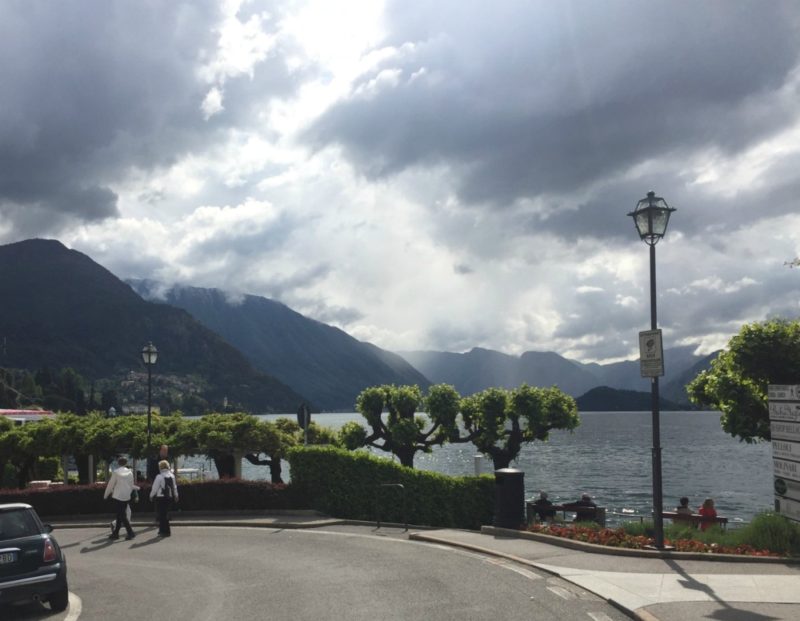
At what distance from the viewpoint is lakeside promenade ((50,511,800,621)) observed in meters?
9.22

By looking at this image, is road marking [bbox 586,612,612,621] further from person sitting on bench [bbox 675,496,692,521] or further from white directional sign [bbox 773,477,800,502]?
person sitting on bench [bbox 675,496,692,521]

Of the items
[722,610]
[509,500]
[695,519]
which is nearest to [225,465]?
[509,500]

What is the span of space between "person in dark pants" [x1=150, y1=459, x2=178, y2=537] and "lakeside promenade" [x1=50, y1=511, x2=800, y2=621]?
571 cm

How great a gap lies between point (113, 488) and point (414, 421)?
2627 cm

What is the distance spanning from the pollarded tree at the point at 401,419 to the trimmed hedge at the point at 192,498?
18272 mm

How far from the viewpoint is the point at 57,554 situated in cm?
1081

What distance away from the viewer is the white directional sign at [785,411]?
11.4 metres

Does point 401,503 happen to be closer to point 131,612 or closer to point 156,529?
point 156,529

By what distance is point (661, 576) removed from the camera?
1152 cm

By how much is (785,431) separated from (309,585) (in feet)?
25.9

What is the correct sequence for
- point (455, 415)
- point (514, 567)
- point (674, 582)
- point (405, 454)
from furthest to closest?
1. point (455, 415)
2. point (405, 454)
3. point (514, 567)
4. point (674, 582)

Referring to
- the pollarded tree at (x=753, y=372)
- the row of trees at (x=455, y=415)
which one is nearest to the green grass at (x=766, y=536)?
the pollarded tree at (x=753, y=372)

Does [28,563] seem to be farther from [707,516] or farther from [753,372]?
[707,516]

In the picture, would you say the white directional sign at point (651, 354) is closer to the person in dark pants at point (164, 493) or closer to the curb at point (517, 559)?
the curb at point (517, 559)
